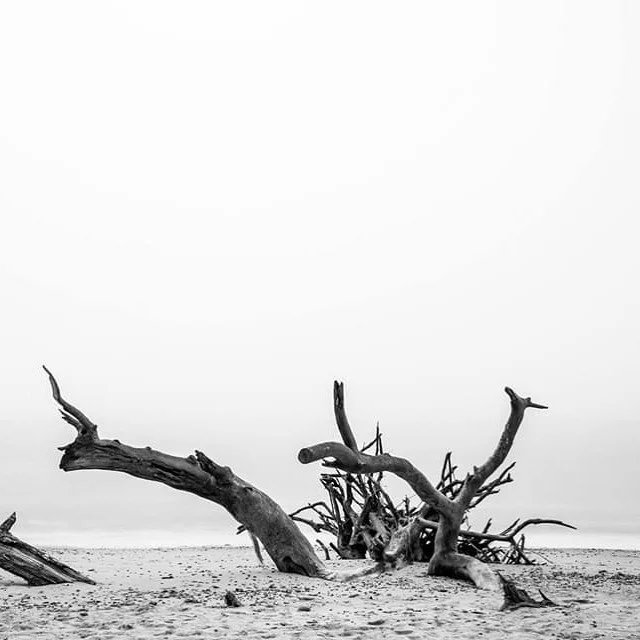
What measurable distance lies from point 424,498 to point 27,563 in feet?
16.9

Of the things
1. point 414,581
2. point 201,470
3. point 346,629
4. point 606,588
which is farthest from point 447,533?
point 346,629

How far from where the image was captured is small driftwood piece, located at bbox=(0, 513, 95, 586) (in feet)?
29.7

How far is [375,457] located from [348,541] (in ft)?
20.8

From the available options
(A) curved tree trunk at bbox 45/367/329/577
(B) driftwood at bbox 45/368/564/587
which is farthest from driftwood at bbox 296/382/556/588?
(A) curved tree trunk at bbox 45/367/329/577

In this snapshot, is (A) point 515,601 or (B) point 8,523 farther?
(B) point 8,523

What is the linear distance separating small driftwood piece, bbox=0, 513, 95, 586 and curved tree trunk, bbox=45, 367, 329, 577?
1.11 meters

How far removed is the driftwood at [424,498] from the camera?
775cm

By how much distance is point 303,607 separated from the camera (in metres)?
7.44

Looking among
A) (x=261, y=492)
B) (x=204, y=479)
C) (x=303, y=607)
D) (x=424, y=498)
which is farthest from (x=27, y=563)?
(x=424, y=498)

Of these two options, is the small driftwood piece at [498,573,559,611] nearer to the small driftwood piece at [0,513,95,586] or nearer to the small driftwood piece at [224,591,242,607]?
the small driftwood piece at [224,591,242,607]

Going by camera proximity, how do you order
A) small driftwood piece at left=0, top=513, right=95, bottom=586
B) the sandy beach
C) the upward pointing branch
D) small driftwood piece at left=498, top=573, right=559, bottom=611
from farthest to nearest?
the upward pointing branch → small driftwood piece at left=0, top=513, right=95, bottom=586 → small driftwood piece at left=498, top=573, right=559, bottom=611 → the sandy beach

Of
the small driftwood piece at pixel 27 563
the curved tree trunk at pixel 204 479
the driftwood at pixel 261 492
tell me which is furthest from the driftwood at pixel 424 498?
the small driftwood piece at pixel 27 563

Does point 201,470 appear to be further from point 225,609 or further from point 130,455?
point 225,609

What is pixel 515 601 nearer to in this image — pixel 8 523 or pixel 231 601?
pixel 231 601
